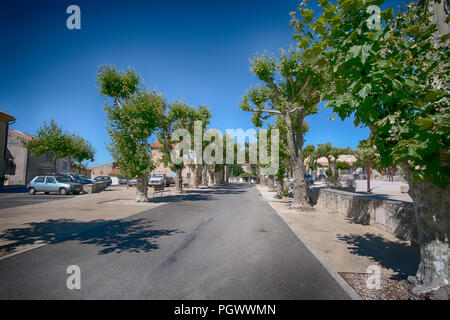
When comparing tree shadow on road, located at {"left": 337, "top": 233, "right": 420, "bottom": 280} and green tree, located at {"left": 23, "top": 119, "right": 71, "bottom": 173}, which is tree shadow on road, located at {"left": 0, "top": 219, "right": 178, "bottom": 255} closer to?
tree shadow on road, located at {"left": 337, "top": 233, "right": 420, "bottom": 280}

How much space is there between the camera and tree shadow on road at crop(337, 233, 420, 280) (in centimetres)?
462

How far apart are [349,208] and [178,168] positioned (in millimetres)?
18615

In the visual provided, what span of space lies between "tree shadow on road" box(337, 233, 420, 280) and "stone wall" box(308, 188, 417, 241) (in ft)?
2.03

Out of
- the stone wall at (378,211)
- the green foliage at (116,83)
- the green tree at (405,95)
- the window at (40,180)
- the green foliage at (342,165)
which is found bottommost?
the stone wall at (378,211)

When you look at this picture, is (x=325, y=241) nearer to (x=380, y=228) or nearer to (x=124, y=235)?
(x=380, y=228)

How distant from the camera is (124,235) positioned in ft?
23.1

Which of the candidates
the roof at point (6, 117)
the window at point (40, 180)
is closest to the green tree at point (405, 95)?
the window at point (40, 180)

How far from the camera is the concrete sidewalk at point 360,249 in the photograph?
15.0 ft

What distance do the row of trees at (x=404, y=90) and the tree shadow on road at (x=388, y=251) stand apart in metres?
1.01

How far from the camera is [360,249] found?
5.88 meters

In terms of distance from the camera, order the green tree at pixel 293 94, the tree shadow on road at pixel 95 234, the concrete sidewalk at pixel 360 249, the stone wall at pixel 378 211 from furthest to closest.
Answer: the green tree at pixel 293 94 < the stone wall at pixel 378 211 < the tree shadow on road at pixel 95 234 < the concrete sidewalk at pixel 360 249

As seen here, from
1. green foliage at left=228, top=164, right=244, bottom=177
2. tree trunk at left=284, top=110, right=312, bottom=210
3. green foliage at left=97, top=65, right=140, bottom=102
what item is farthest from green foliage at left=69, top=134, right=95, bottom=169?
green foliage at left=228, top=164, right=244, bottom=177

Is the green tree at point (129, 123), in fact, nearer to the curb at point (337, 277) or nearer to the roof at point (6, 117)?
the curb at point (337, 277)

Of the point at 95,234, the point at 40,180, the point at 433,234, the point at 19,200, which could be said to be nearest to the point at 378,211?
the point at 433,234
